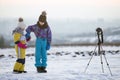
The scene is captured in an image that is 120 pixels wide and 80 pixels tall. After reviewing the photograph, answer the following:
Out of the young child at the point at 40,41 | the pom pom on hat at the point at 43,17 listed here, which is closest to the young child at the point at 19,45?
the young child at the point at 40,41

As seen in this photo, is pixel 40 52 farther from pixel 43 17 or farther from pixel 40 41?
Result: pixel 43 17

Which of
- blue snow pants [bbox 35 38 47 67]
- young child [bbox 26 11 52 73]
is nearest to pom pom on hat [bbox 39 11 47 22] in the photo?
young child [bbox 26 11 52 73]

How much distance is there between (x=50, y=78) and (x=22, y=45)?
1.93 meters

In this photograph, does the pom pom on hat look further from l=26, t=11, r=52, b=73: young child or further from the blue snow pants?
the blue snow pants

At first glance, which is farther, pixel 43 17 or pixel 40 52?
pixel 43 17

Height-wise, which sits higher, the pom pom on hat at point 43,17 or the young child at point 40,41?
the pom pom on hat at point 43,17

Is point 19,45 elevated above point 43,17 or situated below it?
below

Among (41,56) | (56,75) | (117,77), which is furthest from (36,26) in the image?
(117,77)

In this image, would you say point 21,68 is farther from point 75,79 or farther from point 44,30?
point 75,79

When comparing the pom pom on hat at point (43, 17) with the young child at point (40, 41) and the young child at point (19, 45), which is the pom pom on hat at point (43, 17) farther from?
the young child at point (19, 45)

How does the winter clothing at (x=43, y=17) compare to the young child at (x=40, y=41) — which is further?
the winter clothing at (x=43, y=17)

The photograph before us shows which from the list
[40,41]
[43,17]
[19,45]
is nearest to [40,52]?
[40,41]

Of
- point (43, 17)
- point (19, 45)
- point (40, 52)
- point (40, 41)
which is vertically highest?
point (43, 17)

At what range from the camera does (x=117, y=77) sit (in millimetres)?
10234
